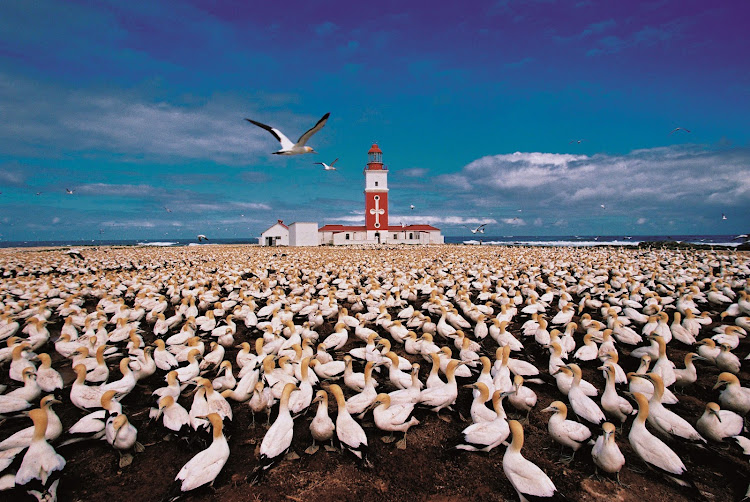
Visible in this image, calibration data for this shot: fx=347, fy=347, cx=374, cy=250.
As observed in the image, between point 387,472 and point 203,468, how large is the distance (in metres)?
2.06

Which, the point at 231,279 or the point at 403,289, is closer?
the point at 403,289

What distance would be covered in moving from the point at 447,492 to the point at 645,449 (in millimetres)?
A: 2263

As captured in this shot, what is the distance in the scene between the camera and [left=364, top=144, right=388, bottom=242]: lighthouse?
2108 inches

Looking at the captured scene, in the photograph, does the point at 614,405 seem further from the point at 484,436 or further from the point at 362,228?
the point at 362,228

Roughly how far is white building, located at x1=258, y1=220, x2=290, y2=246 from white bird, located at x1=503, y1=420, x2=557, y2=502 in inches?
1992

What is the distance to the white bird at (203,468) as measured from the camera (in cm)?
358

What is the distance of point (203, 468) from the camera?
376 cm

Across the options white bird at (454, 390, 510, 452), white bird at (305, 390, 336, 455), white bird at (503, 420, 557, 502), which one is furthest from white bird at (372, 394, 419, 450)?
white bird at (503, 420, 557, 502)

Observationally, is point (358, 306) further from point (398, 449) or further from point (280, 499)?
point (280, 499)

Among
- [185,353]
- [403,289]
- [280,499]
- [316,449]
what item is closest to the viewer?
[280,499]

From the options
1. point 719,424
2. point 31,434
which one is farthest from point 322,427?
point 719,424

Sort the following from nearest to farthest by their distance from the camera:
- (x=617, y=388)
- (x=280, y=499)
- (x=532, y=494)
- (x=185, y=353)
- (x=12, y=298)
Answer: (x=532, y=494) → (x=280, y=499) → (x=617, y=388) → (x=185, y=353) → (x=12, y=298)

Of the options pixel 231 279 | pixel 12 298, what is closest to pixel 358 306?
pixel 231 279

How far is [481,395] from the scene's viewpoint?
4816mm
